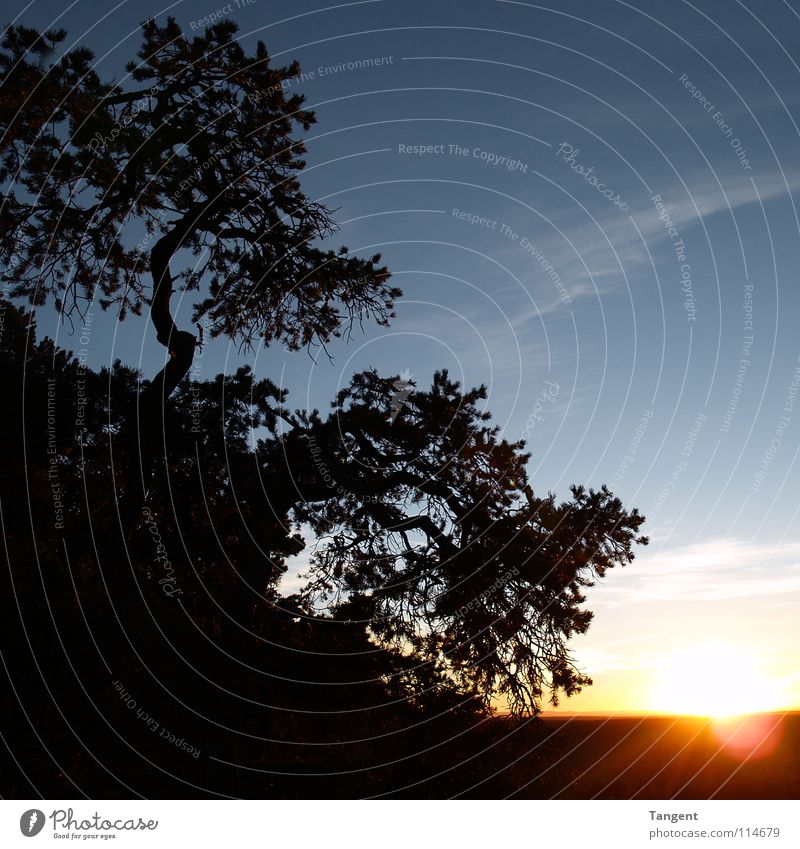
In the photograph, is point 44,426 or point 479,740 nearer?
point 44,426

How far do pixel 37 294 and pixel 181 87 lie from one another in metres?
4.02

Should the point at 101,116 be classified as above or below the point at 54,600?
above

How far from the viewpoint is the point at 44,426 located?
40.7 feet

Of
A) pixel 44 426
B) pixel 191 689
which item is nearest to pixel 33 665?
pixel 191 689

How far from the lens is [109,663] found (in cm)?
1176

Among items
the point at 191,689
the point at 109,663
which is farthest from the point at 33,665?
the point at 191,689
